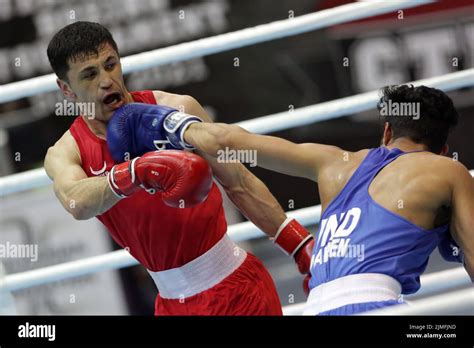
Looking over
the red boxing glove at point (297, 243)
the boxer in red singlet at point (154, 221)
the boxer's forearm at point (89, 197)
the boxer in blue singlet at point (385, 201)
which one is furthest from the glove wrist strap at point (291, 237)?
the boxer's forearm at point (89, 197)

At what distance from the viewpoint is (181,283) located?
2521 mm

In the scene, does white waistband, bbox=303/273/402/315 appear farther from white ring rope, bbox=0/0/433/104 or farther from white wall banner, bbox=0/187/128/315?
white wall banner, bbox=0/187/128/315

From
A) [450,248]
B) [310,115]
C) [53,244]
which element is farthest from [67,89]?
[53,244]

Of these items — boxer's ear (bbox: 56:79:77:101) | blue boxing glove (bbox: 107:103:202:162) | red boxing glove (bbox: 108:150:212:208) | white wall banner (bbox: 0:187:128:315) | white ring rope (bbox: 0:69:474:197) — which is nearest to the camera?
A: red boxing glove (bbox: 108:150:212:208)

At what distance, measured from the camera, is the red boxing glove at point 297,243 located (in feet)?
8.57

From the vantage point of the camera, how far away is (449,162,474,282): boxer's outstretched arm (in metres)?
2.21

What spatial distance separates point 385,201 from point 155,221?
23.6 inches

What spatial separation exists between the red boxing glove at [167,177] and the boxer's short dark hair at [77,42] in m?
0.34

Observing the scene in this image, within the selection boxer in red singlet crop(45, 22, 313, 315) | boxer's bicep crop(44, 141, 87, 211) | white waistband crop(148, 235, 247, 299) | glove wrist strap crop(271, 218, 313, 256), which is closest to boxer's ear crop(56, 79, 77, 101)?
boxer in red singlet crop(45, 22, 313, 315)

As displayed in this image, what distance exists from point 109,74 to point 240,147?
0.41 meters

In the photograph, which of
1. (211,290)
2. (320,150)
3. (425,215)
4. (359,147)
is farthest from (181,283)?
(359,147)

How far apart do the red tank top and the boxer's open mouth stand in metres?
0.09

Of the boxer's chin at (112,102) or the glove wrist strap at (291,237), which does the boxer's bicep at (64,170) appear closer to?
the boxer's chin at (112,102)
